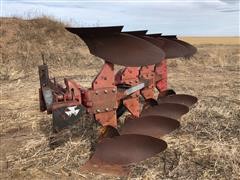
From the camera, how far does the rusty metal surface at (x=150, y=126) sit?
14.4 ft

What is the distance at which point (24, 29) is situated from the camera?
54.0ft

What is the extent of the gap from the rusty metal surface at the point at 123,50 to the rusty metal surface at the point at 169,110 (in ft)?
4.03

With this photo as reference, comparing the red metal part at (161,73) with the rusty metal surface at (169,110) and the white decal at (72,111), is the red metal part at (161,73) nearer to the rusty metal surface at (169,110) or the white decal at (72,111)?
the rusty metal surface at (169,110)

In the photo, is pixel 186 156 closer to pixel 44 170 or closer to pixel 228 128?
pixel 228 128

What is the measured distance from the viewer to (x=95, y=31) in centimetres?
362

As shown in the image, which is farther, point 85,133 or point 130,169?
point 85,133

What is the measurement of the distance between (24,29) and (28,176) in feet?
43.5

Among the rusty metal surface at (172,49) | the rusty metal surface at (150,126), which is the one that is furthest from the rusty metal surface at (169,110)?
the rusty metal surface at (172,49)

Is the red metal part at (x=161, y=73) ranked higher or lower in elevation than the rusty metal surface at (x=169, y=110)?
higher

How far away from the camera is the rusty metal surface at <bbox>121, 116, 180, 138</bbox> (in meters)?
4.38

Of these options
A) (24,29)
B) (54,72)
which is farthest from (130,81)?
(24,29)

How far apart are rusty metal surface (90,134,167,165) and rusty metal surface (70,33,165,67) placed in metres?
0.75

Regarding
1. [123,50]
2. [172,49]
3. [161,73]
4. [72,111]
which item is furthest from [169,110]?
[72,111]

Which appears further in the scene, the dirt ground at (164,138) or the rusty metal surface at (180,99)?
the rusty metal surface at (180,99)
